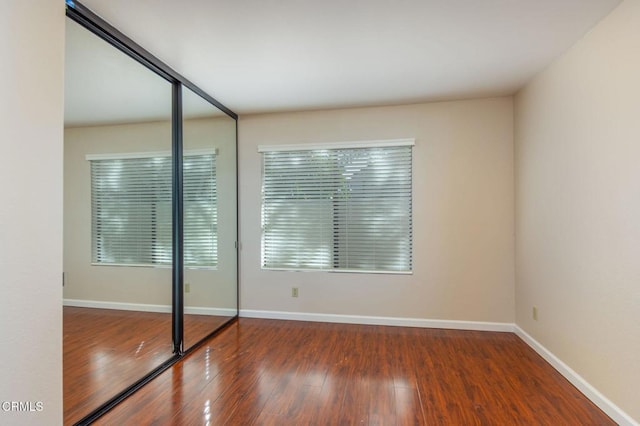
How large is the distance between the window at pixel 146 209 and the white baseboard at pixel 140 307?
28cm

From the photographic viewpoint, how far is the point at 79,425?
1.96 meters

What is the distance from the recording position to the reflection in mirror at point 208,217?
10.1 ft

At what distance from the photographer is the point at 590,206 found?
7.57 ft

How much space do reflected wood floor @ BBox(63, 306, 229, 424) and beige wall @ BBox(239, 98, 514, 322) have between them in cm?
171

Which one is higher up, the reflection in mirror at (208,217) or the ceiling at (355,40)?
the ceiling at (355,40)

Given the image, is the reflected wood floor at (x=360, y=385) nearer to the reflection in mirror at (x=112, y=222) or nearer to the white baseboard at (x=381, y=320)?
the white baseboard at (x=381, y=320)

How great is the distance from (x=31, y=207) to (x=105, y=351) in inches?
49.4

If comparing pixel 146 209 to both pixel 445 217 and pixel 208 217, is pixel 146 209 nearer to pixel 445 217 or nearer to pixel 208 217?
pixel 208 217

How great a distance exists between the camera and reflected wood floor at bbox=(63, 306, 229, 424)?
1.98 metres

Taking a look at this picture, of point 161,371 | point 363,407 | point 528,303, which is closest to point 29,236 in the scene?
point 161,371

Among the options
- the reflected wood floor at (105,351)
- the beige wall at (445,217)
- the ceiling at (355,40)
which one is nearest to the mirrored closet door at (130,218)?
the reflected wood floor at (105,351)

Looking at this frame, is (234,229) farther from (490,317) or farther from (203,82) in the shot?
(490,317)

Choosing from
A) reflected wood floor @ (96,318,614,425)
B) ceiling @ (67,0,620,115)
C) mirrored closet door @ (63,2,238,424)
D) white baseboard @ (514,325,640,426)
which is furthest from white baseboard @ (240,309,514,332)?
ceiling @ (67,0,620,115)

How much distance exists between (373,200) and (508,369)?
2.07 m
